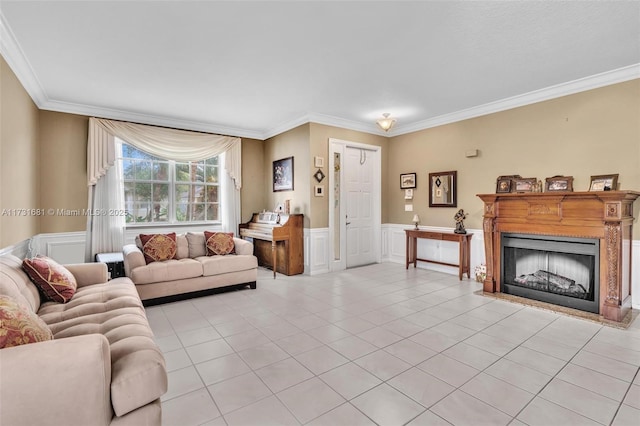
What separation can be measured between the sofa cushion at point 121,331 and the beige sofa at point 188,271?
705 millimetres

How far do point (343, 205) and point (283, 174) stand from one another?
4.23 feet

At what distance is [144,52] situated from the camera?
10.2 feet

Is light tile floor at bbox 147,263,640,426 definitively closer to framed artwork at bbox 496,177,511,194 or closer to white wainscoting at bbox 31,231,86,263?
framed artwork at bbox 496,177,511,194

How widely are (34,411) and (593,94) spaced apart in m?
5.54

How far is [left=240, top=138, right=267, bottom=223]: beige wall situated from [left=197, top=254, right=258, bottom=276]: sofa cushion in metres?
1.99

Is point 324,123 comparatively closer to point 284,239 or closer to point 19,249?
point 284,239

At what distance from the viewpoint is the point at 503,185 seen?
14.8 feet

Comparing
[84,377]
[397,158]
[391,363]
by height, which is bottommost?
[391,363]

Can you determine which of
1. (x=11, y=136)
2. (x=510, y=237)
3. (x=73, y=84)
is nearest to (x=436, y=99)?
(x=510, y=237)

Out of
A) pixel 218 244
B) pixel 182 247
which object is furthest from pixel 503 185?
pixel 182 247

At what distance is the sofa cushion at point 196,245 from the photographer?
179 inches

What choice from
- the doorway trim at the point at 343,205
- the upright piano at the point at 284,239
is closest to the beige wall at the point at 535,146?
the doorway trim at the point at 343,205

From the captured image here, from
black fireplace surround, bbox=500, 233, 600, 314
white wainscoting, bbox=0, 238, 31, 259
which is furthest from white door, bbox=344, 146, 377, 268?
white wainscoting, bbox=0, 238, 31, 259

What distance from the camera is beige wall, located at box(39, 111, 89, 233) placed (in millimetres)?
4566
